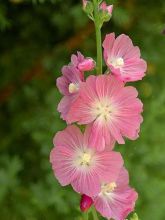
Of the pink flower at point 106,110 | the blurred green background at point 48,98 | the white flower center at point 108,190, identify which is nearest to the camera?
the pink flower at point 106,110

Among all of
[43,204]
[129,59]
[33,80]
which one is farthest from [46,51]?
[129,59]

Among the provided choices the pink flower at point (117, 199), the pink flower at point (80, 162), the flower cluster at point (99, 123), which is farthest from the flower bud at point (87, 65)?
the pink flower at point (117, 199)

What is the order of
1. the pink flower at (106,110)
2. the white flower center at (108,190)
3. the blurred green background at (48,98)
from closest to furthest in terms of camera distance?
the pink flower at (106,110)
the white flower center at (108,190)
the blurred green background at (48,98)

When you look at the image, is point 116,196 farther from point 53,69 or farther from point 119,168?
point 53,69

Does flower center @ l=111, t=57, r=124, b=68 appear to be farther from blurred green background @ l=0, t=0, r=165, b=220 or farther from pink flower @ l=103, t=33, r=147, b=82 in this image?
blurred green background @ l=0, t=0, r=165, b=220

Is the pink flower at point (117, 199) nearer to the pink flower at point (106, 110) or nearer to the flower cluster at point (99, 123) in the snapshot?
the flower cluster at point (99, 123)

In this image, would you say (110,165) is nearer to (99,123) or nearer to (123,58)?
(99,123)

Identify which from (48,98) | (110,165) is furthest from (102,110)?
(48,98)

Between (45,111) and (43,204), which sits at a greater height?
(45,111)
